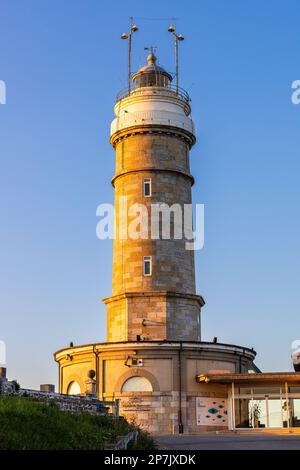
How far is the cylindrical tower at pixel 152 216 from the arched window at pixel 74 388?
120 inches

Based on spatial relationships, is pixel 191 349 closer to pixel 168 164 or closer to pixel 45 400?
pixel 168 164

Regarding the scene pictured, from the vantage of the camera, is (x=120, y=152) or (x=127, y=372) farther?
(x=120, y=152)

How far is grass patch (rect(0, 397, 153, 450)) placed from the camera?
16906mm

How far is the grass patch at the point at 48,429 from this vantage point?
1691cm

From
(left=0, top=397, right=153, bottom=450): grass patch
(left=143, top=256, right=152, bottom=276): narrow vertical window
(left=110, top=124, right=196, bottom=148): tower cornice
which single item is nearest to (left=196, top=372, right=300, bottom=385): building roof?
(left=143, top=256, right=152, bottom=276): narrow vertical window

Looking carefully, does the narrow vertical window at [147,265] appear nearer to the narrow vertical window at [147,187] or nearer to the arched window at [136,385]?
the narrow vertical window at [147,187]

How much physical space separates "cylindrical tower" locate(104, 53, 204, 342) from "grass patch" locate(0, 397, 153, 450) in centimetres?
1657

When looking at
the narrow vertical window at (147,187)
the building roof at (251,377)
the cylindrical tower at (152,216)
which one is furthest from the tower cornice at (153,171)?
the building roof at (251,377)

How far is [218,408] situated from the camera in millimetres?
38719

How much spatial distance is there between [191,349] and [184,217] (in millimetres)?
7620

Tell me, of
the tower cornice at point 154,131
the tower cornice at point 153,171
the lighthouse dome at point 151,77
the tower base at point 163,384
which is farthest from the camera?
the lighthouse dome at point 151,77

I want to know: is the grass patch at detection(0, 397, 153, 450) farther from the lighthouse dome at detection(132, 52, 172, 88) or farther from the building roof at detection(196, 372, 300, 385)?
the lighthouse dome at detection(132, 52, 172, 88)
